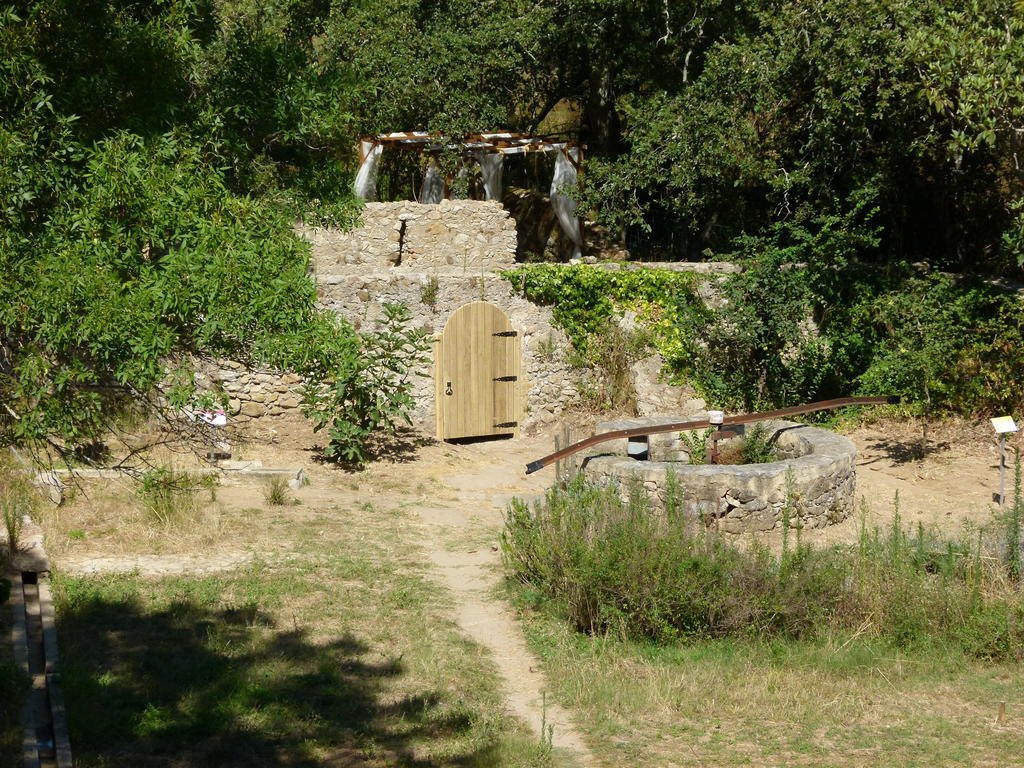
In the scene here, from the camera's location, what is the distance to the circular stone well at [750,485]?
10016 millimetres

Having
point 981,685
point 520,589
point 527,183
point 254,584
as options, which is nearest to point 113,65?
point 254,584

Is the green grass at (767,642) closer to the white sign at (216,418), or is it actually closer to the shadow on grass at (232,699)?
the shadow on grass at (232,699)

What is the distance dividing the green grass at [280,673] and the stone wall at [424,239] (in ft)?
28.7

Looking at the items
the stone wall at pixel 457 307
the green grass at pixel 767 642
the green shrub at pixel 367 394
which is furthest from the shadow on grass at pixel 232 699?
the stone wall at pixel 457 307

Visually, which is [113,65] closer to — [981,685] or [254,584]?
[254,584]

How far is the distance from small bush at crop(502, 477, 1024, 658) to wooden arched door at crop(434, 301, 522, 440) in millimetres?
7058

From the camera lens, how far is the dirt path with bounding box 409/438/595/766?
6.63m

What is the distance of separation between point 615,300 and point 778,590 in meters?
8.86

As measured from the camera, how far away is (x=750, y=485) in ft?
32.9

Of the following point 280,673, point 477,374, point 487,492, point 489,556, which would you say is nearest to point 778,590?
point 489,556

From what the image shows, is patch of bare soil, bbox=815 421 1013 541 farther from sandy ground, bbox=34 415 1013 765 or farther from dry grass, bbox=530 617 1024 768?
dry grass, bbox=530 617 1024 768

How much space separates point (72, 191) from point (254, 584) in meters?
3.45

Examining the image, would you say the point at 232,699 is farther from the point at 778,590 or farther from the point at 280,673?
the point at 778,590

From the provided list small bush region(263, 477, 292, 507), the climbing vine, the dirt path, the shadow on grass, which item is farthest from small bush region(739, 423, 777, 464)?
the shadow on grass
